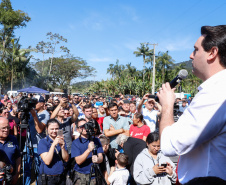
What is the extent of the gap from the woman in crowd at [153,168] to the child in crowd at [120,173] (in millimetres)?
670

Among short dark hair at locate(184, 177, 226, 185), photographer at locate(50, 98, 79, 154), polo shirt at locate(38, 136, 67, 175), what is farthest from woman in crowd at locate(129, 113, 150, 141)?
short dark hair at locate(184, 177, 226, 185)

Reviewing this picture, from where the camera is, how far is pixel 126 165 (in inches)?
175

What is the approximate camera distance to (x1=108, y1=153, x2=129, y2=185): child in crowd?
4066 millimetres

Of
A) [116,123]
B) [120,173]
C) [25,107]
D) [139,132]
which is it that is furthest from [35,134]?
[139,132]

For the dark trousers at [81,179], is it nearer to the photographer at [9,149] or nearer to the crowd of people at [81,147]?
the crowd of people at [81,147]

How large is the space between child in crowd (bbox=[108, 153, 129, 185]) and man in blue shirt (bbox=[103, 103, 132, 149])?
0.87m

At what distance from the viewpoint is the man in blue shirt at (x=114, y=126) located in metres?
5.12

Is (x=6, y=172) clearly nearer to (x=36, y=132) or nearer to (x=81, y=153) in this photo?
(x=81, y=153)

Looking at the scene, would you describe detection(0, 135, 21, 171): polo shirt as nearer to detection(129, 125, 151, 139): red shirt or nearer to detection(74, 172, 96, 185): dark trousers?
detection(74, 172, 96, 185): dark trousers

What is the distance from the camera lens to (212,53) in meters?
1.24

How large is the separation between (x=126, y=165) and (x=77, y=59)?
50.2m

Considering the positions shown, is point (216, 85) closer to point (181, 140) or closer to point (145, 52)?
point (181, 140)

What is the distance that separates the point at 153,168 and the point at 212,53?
2406 mm

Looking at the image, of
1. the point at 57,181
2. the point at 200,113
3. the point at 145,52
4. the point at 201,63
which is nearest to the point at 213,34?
the point at 201,63
